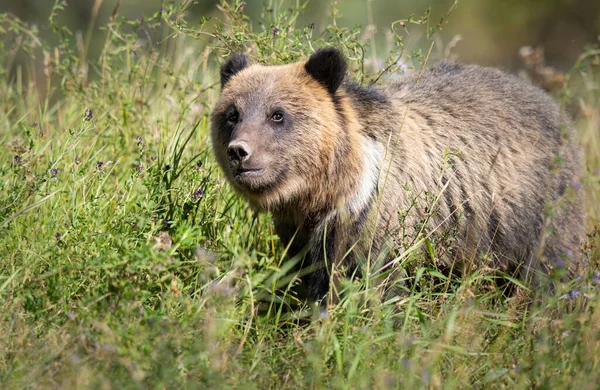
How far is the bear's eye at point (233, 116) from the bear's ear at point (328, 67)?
61 centimetres

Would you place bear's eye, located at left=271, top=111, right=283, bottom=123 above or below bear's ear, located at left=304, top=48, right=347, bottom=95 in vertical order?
below

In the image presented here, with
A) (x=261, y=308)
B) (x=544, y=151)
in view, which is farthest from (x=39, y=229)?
(x=544, y=151)

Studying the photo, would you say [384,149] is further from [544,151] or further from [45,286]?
[45,286]

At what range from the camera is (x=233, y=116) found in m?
5.39

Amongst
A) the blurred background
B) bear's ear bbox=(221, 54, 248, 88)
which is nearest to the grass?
bear's ear bbox=(221, 54, 248, 88)

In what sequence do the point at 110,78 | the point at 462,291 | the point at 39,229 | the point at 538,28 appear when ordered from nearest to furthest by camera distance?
the point at 462,291 → the point at 39,229 → the point at 110,78 → the point at 538,28

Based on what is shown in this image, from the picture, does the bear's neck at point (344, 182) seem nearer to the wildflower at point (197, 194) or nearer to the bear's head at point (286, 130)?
the bear's head at point (286, 130)

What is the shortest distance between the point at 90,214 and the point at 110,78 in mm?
2267

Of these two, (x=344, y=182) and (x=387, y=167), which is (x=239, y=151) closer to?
(x=344, y=182)

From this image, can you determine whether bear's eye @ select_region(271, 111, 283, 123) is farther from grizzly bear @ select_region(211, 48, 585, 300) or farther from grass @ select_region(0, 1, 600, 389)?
grass @ select_region(0, 1, 600, 389)

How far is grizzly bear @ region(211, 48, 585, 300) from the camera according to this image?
5102mm

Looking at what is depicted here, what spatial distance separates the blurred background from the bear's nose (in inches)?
499

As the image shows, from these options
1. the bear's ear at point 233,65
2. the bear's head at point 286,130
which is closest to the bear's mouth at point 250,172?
the bear's head at point 286,130

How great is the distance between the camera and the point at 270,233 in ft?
Answer: 18.9
